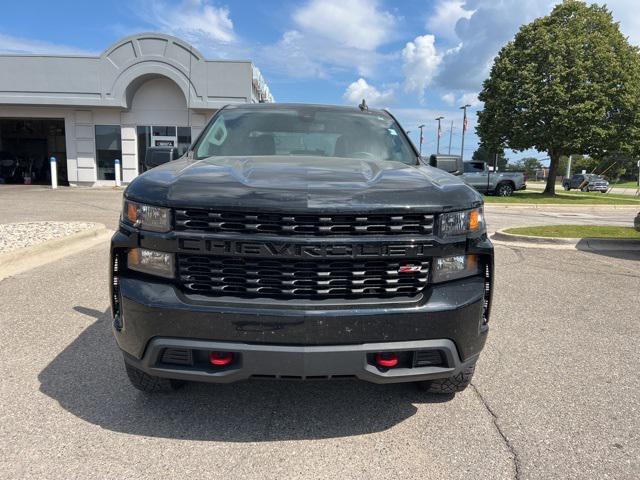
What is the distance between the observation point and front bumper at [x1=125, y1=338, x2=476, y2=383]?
2221 mm

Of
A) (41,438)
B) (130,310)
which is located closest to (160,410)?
(41,438)

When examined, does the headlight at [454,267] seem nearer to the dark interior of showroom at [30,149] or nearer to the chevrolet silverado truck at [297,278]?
the chevrolet silverado truck at [297,278]

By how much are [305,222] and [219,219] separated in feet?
1.35

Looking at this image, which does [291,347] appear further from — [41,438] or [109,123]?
[109,123]

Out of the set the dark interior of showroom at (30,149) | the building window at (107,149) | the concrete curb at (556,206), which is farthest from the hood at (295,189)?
the dark interior of showroom at (30,149)

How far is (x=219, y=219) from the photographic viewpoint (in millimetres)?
2260

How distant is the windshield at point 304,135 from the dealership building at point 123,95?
17.8 metres

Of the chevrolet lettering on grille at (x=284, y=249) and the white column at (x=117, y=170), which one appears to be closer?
the chevrolet lettering on grille at (x=284, y=249)

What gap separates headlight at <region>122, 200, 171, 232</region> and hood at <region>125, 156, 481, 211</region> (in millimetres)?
36

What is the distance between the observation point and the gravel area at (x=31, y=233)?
675 centimetres

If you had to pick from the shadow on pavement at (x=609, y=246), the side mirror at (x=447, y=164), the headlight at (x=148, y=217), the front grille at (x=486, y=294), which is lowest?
the shadow on pavement at (x=609, y=246)

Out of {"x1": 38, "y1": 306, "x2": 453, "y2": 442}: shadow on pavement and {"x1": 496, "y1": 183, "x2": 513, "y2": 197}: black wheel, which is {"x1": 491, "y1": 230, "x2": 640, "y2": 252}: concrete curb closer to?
{"x1": 38, "y1": 306, "x2": 453, "y2": 442}: shadow on pavement

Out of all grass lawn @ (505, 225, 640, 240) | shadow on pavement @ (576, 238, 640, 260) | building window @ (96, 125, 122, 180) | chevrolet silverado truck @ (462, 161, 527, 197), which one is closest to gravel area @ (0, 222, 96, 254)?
grass lawn @ (505, 225, 640, 240)

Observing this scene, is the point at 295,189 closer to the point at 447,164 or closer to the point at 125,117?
the point at 447,164
